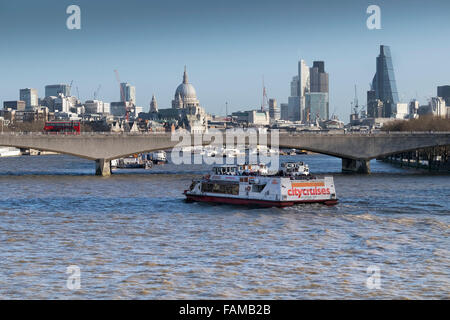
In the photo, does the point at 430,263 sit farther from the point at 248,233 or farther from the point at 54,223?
the point at 54,223

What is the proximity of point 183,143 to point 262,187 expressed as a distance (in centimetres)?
4076

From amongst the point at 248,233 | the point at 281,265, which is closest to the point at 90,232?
the point at 248,233

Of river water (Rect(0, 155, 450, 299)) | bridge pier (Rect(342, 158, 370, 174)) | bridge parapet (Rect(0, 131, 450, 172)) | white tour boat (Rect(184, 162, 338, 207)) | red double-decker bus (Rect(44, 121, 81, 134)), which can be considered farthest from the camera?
red double-decker bus (Rect(44, 121, 81, 134))

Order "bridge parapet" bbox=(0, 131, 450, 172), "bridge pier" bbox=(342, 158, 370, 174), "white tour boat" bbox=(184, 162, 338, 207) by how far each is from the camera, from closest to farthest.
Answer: "white tour boat" bbox=(184, 162, 338, 207)
"bridge parapet" bbox=(0, 131, 450, 172)
"bridge pier" bbox=(342, 158, 370, 174)

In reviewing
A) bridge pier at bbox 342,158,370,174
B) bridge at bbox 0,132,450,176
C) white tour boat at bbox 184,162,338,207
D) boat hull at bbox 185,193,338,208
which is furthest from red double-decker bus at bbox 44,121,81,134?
boat hull at bbox 185,193,338,208

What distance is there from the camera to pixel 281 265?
33.3 m

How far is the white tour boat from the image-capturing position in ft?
194

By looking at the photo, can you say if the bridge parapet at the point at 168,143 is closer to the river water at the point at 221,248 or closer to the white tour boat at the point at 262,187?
the river water at the point at 221,248

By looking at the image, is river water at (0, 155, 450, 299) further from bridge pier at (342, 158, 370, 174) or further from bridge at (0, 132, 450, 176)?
bridge pier at (342, 158, 370, 174)

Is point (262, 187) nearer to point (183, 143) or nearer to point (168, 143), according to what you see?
point (183, 143)

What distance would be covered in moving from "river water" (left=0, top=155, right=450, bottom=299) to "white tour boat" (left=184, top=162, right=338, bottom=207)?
109 cm

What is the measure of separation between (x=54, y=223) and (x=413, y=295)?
28000 mm

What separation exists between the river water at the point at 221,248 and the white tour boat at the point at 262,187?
3.59 feet

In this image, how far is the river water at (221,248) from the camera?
28922 mm
